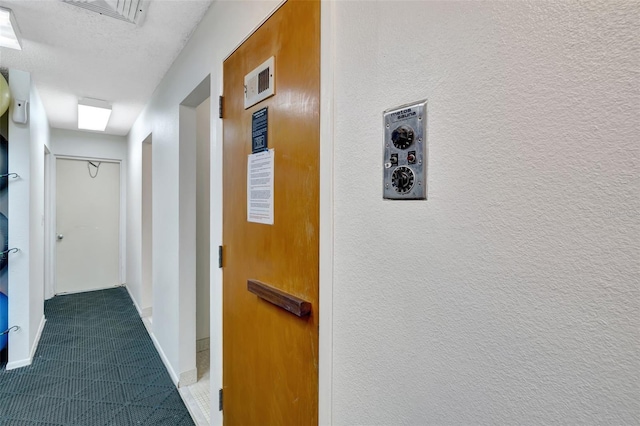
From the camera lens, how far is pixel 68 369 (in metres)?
2.57

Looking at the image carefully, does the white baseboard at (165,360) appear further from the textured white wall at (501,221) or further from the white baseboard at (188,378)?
the textured white wall at (501,221)

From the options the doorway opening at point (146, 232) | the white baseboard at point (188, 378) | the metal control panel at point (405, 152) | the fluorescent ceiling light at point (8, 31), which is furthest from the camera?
the doorway opening at point (146, 232)

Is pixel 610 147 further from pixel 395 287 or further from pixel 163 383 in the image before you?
pixel 163 383

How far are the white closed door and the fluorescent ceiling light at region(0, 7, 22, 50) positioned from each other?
9.88 feet

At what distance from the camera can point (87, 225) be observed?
4766 millimetres

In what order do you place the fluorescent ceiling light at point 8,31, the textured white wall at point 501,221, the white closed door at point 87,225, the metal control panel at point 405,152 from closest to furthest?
the textured white wall at point 501,221, the metal control panel at point 405,152, the fluorescent ceiling light at point 8,31, the white closed door at point 87,225

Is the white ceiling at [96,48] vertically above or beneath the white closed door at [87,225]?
above

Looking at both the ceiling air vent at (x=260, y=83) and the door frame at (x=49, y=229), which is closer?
the ceiling air vent at (x=260, y=83)

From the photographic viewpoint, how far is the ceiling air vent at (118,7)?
167 cm

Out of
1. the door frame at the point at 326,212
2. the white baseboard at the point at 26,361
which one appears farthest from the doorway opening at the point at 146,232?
the door frame at the point at 326,212

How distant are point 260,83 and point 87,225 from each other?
4.92 metres

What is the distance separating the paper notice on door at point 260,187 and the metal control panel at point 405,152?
57 centimetres

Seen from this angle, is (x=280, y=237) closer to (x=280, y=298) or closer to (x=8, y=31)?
(x=280, y=298)

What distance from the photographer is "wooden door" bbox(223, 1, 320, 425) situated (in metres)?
1.00
